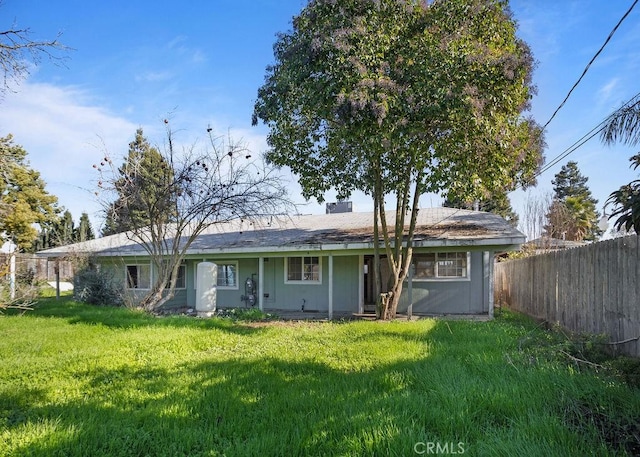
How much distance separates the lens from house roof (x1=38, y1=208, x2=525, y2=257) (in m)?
12.5

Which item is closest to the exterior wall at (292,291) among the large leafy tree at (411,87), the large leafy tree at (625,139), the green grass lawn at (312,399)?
the large leafy tree at (411,87)

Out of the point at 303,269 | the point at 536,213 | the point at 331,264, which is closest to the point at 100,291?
the point at 303,269

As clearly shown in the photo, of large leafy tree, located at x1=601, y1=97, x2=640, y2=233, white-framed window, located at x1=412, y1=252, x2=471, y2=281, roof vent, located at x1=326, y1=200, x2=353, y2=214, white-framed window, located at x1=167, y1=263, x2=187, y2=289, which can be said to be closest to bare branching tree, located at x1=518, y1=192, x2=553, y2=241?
roof vent, located at x1=326, y1=200, x2=353, y2=214

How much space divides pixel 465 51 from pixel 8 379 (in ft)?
34.2

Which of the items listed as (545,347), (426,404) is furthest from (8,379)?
(545,347)

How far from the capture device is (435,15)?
9.90 meters

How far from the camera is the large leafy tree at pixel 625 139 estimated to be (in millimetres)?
5105

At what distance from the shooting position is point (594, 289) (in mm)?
6945

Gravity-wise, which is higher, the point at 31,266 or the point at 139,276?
the point at 31,266

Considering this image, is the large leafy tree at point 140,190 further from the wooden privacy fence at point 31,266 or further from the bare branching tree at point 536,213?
the bare branching tree at point 536,213

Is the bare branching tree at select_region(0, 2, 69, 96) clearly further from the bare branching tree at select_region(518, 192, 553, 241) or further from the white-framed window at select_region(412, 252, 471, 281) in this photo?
the bare branching tree at select_region(518, 192, 553, 241)

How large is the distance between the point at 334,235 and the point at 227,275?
201 inches

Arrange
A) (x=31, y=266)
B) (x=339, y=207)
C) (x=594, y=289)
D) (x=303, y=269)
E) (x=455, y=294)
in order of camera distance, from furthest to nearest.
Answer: (x=339, y=207), (x=31, y=266), (x=303, y=269), (x=455, y=294), (x=594, y=289)

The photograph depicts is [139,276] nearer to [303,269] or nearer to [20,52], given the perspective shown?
[303,269]
